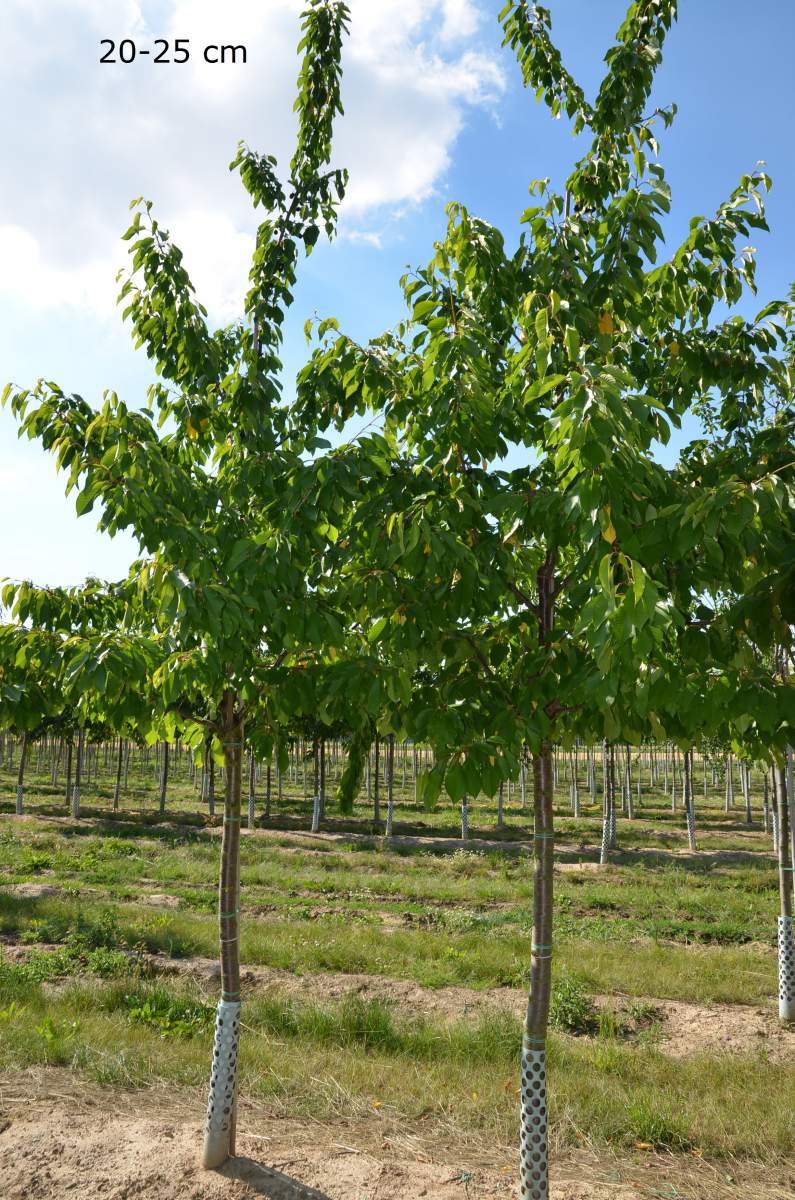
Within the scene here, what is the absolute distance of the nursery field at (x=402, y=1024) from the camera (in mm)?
5043

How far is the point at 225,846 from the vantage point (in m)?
4.82

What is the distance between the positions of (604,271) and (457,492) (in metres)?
1.45

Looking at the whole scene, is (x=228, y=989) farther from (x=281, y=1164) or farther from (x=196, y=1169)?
(x=281, y=1164)

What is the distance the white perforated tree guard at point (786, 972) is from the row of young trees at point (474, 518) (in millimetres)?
5879

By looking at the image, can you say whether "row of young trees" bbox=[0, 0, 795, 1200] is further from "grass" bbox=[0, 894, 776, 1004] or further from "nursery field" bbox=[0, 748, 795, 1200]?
"grass" bbox=[0, 894, 776, 1004]

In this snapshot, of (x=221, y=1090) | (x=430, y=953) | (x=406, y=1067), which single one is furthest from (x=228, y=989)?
(x=430, y=953)

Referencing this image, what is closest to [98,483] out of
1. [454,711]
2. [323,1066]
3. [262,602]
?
[262,602]

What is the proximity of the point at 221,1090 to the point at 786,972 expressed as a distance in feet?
22.0

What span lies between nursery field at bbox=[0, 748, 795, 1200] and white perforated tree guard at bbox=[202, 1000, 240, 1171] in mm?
184

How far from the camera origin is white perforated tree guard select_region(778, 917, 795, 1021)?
8398 mm

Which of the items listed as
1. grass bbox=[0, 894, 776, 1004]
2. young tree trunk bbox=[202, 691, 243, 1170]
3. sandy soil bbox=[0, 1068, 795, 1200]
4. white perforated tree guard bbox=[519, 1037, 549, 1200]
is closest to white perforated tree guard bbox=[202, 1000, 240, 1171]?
young tree trunk bbox=[202, 691, 243, 1170]

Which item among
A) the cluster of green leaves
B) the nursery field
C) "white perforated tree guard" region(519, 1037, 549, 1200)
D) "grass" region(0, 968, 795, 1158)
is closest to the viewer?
the cluster of green leaves

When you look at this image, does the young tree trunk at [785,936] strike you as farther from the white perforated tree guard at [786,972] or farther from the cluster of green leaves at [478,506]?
the cluster of green leaves at [478,506]

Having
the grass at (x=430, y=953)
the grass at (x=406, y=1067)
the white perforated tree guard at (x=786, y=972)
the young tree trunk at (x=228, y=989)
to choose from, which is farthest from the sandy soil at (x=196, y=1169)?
the white perforated tree guard at (x=786, y=972)
